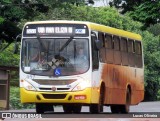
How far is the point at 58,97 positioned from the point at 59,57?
1.36 meters

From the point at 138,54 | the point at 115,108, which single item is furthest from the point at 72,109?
the point at 138,54

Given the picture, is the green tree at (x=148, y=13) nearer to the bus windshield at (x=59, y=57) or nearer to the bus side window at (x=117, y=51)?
the bus side window at (x=117, y=51)

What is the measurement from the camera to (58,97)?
74.4ft

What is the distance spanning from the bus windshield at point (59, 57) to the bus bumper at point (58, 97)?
2.19 ft

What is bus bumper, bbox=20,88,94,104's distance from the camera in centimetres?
2255

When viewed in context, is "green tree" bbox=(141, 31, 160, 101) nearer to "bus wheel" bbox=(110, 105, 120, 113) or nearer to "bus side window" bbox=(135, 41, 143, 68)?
"bus side window" bbox=(135, 41, 143, 68)

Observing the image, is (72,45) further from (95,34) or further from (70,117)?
(70,117)

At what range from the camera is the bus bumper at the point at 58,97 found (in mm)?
22547

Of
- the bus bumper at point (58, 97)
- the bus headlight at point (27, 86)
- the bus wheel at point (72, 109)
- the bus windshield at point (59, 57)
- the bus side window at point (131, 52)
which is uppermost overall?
the bus side window at point (131, 52)

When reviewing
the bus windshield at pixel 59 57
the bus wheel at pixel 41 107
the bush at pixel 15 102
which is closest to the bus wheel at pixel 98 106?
the bus wheel at pixel 41 107

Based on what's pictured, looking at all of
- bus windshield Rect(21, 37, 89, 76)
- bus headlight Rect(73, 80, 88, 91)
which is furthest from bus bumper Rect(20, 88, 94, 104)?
bus windshield Rect(21, 37, 89, 76)

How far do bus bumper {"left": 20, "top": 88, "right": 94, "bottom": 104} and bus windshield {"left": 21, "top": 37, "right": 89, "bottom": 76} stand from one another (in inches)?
26.2

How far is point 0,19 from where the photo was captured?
30.8m

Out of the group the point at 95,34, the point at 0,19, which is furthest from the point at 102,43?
the point at 0,19
